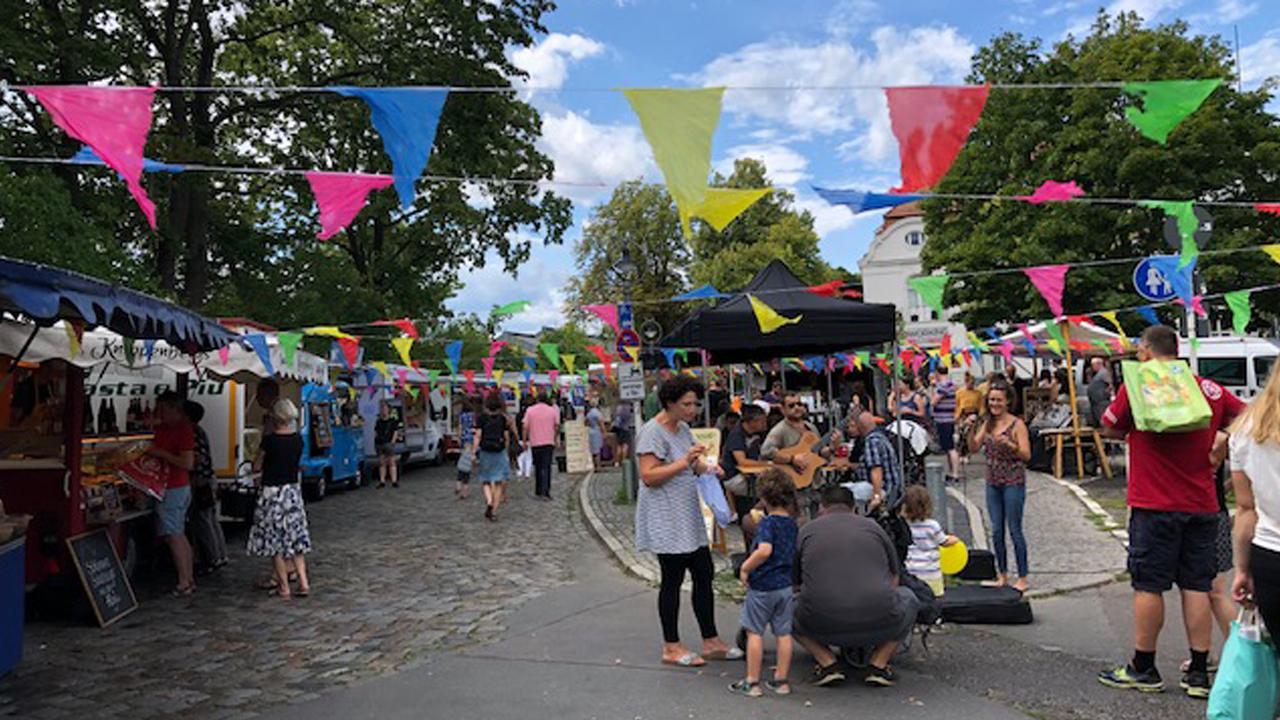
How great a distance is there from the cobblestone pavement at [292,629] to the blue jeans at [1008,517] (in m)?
3.95

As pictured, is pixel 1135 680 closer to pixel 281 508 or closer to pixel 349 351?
pixel 281 508

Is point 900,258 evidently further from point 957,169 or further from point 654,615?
point 654,615

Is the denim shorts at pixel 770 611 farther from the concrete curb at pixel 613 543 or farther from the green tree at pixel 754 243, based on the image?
the green tree at pixel 754 243

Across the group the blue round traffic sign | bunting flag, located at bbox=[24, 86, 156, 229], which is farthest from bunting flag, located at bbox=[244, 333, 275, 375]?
the blue round traffic sign

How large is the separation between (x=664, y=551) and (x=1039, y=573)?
14.0 feet

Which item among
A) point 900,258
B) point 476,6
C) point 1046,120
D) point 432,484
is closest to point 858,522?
point 432,484

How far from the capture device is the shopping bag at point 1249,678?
11.2 feet

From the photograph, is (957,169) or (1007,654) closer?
(1007,654)

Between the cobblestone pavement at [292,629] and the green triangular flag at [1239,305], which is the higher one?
the green triangular flag at [1239,305]

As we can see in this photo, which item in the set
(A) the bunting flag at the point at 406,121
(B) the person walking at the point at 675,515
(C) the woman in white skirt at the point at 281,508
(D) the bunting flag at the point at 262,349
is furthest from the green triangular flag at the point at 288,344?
(B) the person walking at the point at 675,515

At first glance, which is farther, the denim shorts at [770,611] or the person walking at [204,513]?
the person walking at [204,513]

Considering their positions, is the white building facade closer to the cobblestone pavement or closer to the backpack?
the backpack

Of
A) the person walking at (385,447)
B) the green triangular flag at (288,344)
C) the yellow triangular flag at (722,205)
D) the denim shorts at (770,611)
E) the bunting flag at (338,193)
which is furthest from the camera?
the person walking at (385,447)

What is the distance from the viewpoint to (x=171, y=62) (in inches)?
723
